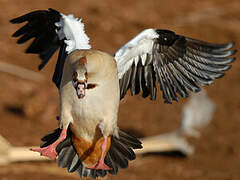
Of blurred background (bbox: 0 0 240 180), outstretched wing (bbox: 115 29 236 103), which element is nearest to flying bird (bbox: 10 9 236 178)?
outstretched wing (bbox: 115 29 236 103)

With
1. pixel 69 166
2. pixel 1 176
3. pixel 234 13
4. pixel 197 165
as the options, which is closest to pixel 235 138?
pixel 197 165

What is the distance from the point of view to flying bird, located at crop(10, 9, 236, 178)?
4270 mm

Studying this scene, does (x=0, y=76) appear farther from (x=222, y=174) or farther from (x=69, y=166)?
(x=69, y=166)

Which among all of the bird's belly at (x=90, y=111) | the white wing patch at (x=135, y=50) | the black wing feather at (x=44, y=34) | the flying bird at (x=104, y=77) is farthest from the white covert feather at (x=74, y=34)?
the bird's belly at (x=90, y=111)

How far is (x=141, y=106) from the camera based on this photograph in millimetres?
9039

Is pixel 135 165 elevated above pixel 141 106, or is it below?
below

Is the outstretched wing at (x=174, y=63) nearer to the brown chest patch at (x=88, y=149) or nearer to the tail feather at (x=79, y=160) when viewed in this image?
the tail feather at (x=79, y=160)

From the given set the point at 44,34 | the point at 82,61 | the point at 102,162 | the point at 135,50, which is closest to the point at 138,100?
the point at 44,34

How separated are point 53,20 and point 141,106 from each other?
3861 mm

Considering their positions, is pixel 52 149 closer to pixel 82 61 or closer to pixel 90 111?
pixel 90 111

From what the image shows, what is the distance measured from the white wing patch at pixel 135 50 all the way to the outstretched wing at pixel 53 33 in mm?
303

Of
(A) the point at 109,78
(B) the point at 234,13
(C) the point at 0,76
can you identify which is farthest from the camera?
(B) the point at 234,13

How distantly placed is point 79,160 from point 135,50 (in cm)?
106

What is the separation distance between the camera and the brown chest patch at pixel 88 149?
15.1 ft
